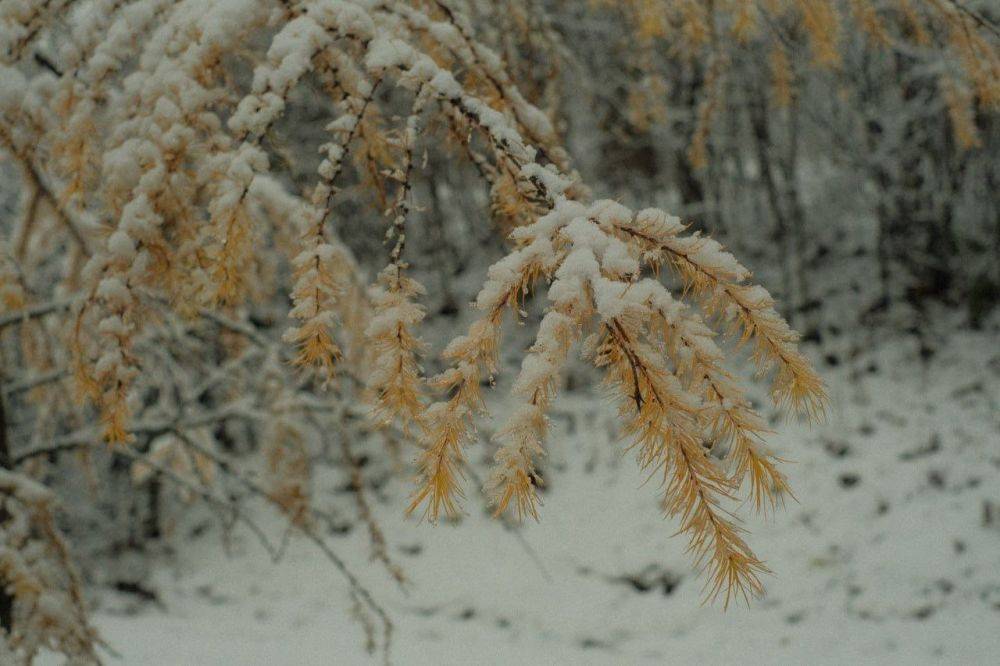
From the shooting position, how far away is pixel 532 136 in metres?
1.33

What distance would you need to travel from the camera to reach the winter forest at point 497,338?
82 cm

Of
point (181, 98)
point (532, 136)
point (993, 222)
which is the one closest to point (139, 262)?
point (181, 98)

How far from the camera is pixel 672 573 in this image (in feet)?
18.8

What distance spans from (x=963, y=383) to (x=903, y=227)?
260 centimetres

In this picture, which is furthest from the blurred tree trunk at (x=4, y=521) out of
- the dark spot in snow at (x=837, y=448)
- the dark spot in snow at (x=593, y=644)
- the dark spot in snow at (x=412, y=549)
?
the dark spot in snow at (x=837, y=448)

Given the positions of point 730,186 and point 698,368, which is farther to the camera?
point 730,186

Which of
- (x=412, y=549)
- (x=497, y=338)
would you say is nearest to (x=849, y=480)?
(x=412, y=549)

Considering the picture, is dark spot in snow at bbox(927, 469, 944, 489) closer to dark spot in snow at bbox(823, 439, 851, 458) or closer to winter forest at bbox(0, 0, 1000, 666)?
winter forest at bbox(0, 0, 1000, 666)

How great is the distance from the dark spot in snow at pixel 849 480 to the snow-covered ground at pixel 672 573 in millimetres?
17

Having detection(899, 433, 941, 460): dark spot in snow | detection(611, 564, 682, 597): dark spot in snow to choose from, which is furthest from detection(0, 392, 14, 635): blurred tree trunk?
detection(899, 433, 941, 460): dark spot in snow

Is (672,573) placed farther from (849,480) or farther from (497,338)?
(497,338)

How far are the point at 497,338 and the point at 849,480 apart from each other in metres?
6.21

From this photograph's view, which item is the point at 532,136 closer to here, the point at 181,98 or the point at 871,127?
the point at 181,98

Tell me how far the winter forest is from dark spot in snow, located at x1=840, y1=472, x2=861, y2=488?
0.08 ft
